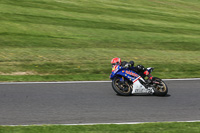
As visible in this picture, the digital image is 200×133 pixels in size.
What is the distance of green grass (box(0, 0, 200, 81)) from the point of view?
14.7m

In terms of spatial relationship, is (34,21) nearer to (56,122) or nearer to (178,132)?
(56,122)

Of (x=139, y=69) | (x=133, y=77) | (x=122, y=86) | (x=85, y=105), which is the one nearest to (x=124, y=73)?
(x=133, y=77)

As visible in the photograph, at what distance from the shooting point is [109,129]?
749 centimetres

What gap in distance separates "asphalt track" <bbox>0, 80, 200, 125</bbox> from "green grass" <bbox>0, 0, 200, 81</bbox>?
1.70 metres

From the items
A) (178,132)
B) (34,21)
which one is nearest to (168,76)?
(178,132)

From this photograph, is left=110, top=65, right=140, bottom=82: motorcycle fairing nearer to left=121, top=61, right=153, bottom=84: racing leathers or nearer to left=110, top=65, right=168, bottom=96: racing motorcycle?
left=110, top=65, right=168, bottom=96: racing motorcycle

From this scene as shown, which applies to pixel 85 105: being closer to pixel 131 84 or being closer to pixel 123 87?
pixel 123 87

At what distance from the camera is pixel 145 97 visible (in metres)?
11.0

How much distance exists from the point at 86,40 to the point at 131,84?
9451 millimetres

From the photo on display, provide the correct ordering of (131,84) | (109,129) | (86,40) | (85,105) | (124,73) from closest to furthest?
(109,129) → (85,105) → (124,73) → (131,84) → (86,40)

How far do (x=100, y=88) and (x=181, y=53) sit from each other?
8.78m

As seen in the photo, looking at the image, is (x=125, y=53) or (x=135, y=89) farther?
(x=125, y=53)

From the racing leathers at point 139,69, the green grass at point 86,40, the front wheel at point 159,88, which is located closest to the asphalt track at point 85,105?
the front wheel at point 159,88

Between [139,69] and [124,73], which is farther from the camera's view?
[139,69]
